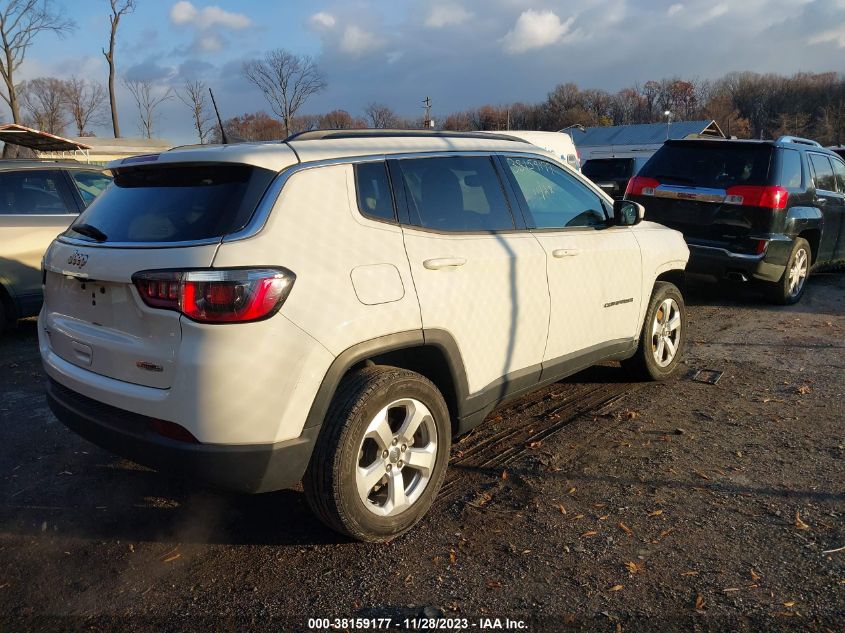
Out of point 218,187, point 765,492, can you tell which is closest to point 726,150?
point 765,492

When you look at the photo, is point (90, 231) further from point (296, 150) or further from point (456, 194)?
point (456, 194)

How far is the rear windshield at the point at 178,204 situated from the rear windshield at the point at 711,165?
20.5 feet

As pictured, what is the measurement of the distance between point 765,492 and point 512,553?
147 centimetres

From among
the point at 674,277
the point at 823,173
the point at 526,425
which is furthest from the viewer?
the point at 823,173

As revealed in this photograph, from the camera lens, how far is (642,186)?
8.11 metres

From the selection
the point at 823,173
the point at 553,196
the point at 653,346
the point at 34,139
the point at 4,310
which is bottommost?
the point at 653,346

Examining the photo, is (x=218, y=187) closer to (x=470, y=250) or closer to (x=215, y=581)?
(x=470, y=250)

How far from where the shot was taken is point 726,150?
7648 mm

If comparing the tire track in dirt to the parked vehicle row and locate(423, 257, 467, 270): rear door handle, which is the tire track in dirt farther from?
locate(423, 257, 467, 270): rear door handle

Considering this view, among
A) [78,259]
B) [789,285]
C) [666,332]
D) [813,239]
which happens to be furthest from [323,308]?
[813,239]

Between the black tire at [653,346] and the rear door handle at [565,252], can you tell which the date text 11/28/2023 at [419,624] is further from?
the black tire at [653,346]

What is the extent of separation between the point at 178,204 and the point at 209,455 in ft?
3.59

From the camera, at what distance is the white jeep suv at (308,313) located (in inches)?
102

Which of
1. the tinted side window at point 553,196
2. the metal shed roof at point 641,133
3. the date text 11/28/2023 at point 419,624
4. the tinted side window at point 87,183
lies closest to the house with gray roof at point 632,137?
the metal shed roof at point 641,133
